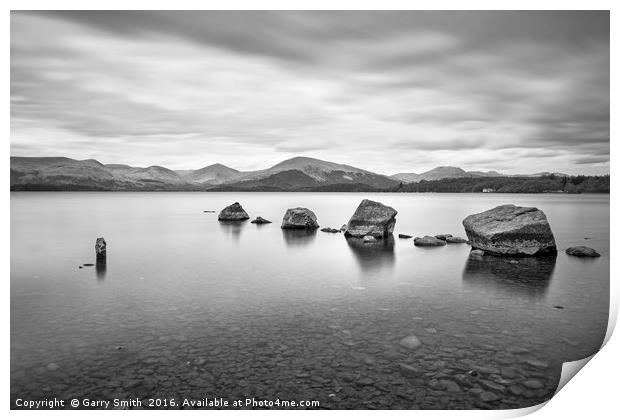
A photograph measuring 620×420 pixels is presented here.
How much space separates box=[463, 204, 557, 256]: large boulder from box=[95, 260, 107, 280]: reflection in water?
1612 cm

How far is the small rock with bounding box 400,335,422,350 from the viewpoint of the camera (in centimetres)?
688

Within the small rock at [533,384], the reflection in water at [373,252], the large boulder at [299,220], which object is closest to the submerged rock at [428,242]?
the reflection in water at [373,252]

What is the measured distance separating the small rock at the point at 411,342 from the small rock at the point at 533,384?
5.81 ft

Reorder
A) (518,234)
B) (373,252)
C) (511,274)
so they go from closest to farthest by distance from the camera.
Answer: (511,274) → (518,234) → (373,252)

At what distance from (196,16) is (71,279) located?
932cm

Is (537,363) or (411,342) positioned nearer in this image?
(537,363)

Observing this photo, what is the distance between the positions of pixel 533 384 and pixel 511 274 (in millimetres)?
8495

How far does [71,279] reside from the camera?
12117mm

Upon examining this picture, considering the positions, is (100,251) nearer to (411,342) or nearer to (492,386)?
(411,342)

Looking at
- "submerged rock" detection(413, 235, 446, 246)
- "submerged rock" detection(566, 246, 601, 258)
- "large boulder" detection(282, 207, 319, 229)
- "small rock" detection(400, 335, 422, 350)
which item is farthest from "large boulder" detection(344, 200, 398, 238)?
"small rock" detection(400, 335, 422, 350)

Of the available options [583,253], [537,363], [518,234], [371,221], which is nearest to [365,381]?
[537,363]

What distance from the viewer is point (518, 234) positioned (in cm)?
1702

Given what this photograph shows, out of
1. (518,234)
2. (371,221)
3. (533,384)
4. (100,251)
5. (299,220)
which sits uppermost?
(518,234)
